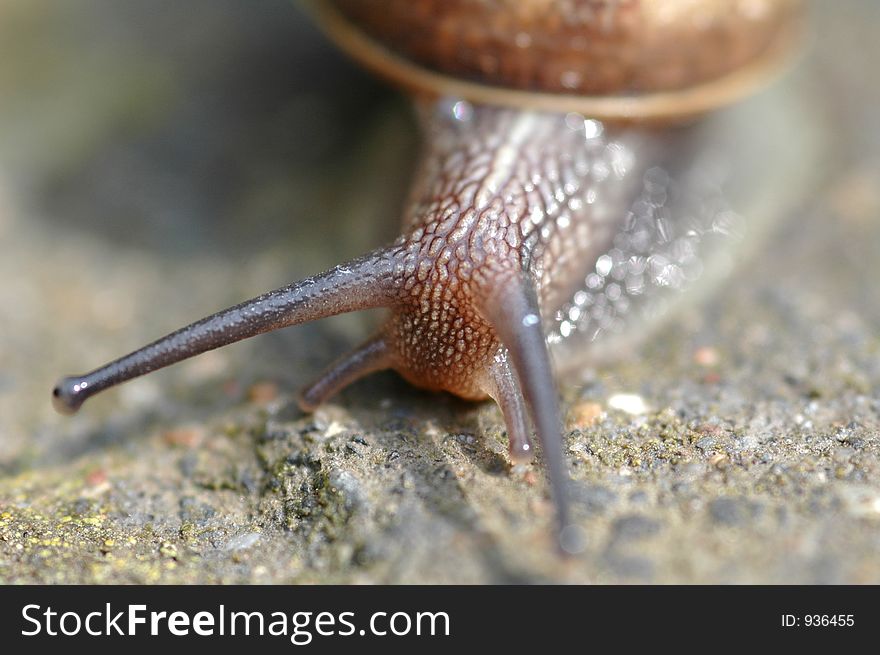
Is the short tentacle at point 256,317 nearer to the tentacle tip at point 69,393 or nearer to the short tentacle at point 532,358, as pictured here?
the tentacle tip at point 69,393

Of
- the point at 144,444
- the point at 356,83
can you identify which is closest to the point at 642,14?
the point at 356,83

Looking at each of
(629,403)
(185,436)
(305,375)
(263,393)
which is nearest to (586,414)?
(629,403)

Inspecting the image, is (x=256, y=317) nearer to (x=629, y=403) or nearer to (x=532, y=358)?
(x=532, y=358)

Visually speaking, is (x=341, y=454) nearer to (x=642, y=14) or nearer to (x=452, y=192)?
(x=452, y=192)

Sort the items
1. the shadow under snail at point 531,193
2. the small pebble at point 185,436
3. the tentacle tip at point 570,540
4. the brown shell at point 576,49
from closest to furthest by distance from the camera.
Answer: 1. the tentacle tip at point 570,540
2. the shadow under snail at point 531,193
3. the small pebble at point 185,436
4. the brown shell at point 576,49

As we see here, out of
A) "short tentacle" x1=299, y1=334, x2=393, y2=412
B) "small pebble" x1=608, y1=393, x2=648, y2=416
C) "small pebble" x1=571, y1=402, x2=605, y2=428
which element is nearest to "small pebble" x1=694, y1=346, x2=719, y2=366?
"small pebble" x1=608, y1=393, x2=648, y2=416

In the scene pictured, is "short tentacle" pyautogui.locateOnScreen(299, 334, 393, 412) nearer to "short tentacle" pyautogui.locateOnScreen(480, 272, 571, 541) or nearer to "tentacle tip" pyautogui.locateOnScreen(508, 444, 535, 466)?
"short tentacle" pyautogui.locateOnScreen(480, 272, 571, 541)

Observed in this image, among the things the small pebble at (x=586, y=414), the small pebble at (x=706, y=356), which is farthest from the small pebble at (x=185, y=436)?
the small pebble at (x=706, y=356)
